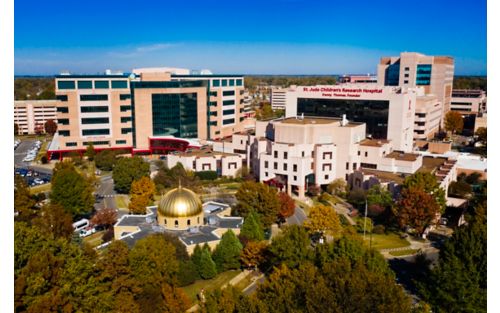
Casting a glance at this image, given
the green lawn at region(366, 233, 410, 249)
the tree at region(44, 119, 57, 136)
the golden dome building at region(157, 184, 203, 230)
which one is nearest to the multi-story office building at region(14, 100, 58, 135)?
the tree at region(44, 119, 57, 136)

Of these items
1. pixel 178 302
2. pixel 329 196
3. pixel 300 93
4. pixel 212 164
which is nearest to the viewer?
pixel 178 302

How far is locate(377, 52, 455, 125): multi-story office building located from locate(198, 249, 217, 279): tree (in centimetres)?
9044

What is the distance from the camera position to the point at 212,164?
221ft

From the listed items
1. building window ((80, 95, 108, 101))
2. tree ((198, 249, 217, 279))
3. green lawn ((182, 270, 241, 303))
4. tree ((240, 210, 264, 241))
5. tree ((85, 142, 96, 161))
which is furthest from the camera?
building window ((80, 95, 108, 101))

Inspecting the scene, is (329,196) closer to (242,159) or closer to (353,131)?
(353,131)

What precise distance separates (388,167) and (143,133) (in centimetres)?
4664

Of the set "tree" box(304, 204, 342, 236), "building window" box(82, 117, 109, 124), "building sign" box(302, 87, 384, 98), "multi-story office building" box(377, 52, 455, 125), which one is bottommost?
"tree" box(304, 204, 342, 236)

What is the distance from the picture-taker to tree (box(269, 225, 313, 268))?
32.0 metres

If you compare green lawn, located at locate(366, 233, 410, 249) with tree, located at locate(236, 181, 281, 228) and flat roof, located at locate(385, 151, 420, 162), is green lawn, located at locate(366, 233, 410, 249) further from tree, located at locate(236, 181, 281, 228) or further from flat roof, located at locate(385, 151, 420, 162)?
flat roof, located at locate(385, 151, 420, 162)

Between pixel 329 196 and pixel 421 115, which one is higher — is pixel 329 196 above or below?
below

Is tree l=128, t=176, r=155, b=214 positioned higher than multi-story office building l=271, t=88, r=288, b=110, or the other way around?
multi-story office building l=271, t=88, r=288, b=110

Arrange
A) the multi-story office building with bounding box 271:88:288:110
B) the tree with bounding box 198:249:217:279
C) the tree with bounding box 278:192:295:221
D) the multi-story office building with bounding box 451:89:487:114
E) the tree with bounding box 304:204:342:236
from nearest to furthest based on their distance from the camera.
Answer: the tree with bounding box 198:249:217:279 → the tree with bounding box 304:204:342:236 → the tree with bounding box 278:192:295:221 → the multi-story office building with bounding box 451:89:487:114 → the multi-story office building with bounding box 271:88:288:110

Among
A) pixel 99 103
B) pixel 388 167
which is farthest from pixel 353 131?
pixel 99 103

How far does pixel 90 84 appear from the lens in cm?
7988
